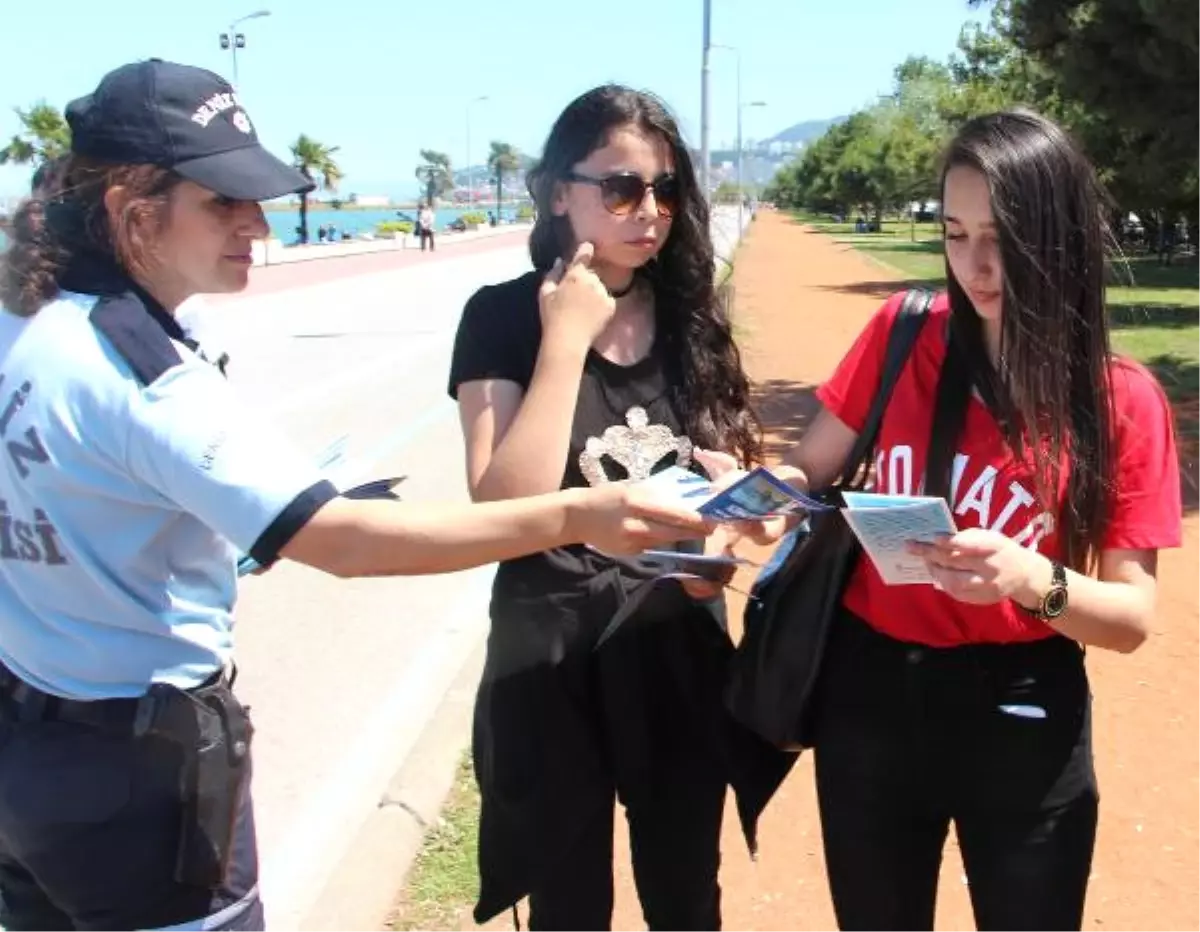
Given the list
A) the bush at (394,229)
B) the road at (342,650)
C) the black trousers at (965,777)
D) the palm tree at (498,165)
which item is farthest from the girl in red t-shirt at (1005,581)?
the palm tree at (498,165)

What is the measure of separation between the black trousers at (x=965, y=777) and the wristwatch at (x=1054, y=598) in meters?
0.18

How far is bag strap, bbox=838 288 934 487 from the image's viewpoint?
2.14 meters

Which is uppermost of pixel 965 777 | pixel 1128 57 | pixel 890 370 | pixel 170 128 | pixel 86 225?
pixel 1128 57

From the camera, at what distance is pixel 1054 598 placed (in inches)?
73.4

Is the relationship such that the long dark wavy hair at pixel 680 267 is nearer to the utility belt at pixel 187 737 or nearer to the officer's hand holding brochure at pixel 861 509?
the officer's hand holding brochure at pixel 861 509

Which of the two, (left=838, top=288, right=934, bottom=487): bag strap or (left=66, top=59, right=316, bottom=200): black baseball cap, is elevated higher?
(left=66, top=59, right=316, bottom=200): black baseball cap

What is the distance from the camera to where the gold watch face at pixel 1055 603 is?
1859 millimetres

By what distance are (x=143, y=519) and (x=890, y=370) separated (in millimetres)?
1242

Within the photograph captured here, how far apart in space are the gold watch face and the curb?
2.08 metres

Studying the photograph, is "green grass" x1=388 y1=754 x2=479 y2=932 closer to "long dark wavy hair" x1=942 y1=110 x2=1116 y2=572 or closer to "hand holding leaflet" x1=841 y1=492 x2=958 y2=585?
"hand holding leaflet" x1=841 y1=492 x2=958 y2=585

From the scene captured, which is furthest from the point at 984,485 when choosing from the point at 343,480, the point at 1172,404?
the point at 1172,404

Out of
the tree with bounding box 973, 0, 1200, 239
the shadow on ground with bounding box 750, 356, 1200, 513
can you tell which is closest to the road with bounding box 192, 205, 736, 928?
the shadow on ground with bounding box 750, 356, 1200, 513

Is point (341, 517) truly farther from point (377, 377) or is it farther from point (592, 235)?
point (377, 377)

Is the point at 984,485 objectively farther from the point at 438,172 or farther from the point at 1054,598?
the point at 438,172
